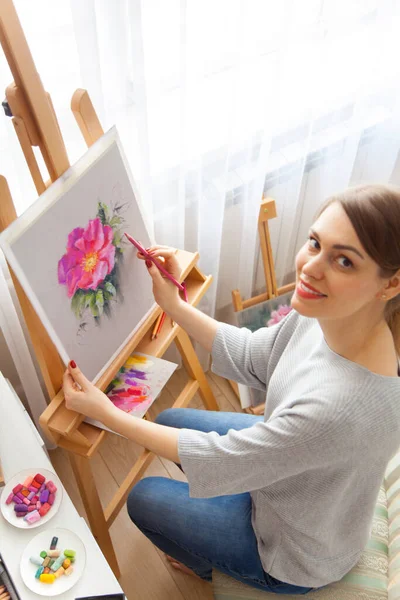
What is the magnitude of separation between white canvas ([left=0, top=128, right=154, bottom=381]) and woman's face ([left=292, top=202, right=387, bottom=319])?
0.41m

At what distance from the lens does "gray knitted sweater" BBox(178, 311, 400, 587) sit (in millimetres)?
1041

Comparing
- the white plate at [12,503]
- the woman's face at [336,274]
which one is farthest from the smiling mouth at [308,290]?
the white plate at [12,503]

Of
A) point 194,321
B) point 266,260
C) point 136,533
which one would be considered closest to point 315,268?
point 194,321

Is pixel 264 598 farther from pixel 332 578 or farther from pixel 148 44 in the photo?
pixel 148 44

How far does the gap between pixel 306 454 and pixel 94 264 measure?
0.54 m

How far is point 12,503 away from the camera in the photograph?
1.13 meters

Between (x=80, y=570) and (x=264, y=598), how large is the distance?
450mm

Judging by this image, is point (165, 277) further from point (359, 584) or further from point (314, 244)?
point (359, 584)

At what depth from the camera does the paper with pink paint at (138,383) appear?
1359 millimetres

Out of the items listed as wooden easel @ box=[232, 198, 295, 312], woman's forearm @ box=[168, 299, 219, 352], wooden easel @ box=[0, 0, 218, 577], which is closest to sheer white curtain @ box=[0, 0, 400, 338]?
wooden easel @ box=[232, 198, 295, 312]

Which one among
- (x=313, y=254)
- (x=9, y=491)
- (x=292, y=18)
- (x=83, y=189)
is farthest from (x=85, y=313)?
(x=292, y=18)

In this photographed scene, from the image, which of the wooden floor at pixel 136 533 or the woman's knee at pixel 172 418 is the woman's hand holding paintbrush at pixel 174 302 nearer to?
the woman's knee at pixel 172 418

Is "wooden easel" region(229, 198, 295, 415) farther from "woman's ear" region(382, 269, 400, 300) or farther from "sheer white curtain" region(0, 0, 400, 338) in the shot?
"woman's ear" region(382, 269, 400, 300)

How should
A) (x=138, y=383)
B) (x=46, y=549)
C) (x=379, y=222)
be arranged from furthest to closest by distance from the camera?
(x=138, y=383), (x=46, y=549), (x=379, y=222)
